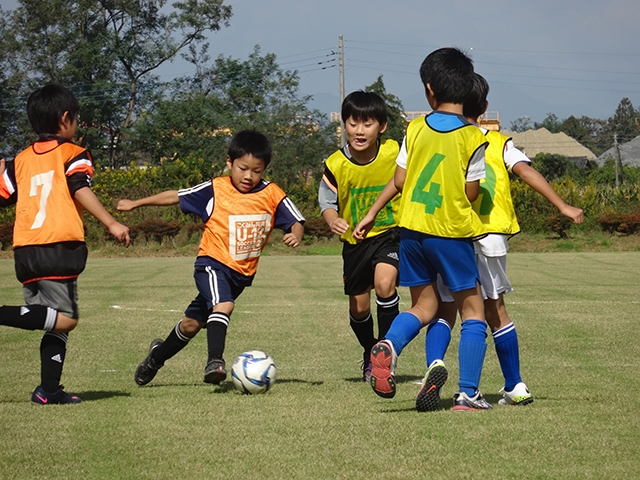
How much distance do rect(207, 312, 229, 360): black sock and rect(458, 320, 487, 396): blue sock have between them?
163cm

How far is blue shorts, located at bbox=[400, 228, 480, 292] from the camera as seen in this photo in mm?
4695

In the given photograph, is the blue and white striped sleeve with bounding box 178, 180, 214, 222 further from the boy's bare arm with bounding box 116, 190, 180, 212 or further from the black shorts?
the black shorts

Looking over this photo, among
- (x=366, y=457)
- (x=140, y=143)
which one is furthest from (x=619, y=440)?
(x=140, y=143)

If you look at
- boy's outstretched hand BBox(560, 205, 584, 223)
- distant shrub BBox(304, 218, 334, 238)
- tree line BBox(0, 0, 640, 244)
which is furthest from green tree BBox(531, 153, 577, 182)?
boy's outstretched hand BBox(560, 205, 584, 223)

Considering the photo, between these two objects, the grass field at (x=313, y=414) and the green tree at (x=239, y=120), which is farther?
the green tree at (x=239, y=120)

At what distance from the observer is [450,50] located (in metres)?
4.93

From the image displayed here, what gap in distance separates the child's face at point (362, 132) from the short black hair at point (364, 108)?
29 mm

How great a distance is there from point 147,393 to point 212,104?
45.6 metres

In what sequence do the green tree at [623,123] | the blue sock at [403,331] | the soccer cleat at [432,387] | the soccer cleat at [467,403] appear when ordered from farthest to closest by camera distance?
the green tree at [623,123], the soccer cleat at [467,403], the blue sock at [403,331], the soccer cleat at [432,387]

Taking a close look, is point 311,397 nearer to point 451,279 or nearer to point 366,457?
point 451,279

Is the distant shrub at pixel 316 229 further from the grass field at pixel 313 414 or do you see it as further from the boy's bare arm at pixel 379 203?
the boy's bare arm at pixel 379 203

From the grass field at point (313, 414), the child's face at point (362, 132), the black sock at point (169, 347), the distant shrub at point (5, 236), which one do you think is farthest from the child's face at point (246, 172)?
the distant shrub at point (5, 236)

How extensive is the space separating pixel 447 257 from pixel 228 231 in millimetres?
1949

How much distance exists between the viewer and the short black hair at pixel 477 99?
16.5 feet
